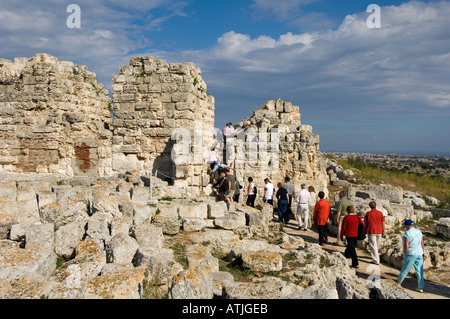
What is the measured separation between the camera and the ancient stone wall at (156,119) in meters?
9.23

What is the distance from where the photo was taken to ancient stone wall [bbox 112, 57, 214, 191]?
30.3ft

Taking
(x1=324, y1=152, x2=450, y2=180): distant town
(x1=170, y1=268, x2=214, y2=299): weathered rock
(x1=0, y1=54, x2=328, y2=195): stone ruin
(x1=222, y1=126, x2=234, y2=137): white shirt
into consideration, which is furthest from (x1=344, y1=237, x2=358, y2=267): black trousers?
(x1=324, y1=152, x2=450, y2=180): distant town

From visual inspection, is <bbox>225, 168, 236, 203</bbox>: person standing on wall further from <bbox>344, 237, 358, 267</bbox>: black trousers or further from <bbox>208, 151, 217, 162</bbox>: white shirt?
<bbox>344, 237, 358, 267</bbox>: black trousers

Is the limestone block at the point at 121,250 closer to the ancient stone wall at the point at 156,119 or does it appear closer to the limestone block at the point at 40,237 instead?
the limestone block at the point at 40,237

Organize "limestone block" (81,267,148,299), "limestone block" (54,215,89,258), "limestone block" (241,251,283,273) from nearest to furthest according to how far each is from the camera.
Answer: "limestone block" (81,267,148,299) → "limestone block" (54,215,89,258) → "limestone block" (241,251,283,273)

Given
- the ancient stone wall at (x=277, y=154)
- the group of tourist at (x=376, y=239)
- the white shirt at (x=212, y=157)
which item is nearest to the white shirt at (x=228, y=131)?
the ancient stone wall at (x=277, y=154)

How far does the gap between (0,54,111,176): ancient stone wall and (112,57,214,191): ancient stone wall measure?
2.32 ft

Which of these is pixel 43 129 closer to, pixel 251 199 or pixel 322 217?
pixel 251 199

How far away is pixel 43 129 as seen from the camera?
962cm

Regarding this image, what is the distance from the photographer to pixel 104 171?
957cm

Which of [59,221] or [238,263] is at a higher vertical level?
[59,221]
